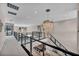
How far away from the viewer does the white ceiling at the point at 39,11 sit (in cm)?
206

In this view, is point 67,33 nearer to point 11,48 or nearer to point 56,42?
point 56,42

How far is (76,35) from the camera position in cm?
203

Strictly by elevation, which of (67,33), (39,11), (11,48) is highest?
(39,11)

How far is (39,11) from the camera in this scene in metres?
2.07

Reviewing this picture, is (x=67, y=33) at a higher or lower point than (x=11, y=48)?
higher

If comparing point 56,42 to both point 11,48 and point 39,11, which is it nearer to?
point 39,11

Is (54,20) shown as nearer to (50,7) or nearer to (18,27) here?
(50,7)

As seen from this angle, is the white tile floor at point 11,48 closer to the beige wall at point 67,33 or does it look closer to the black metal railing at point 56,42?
the black metal railing at point 56,42

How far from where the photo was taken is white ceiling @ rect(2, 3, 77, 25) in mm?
2064

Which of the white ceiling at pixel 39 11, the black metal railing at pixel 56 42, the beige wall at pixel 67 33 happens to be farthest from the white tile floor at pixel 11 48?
the beige wall at pixel 67 33

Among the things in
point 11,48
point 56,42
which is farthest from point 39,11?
point 11,48

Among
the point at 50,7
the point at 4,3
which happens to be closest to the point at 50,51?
the point at 50,7

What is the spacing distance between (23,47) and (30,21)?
0.48 m

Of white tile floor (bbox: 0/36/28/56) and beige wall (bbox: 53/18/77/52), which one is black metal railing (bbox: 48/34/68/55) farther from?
white tile floor (bbox: 0/36/28/56)
